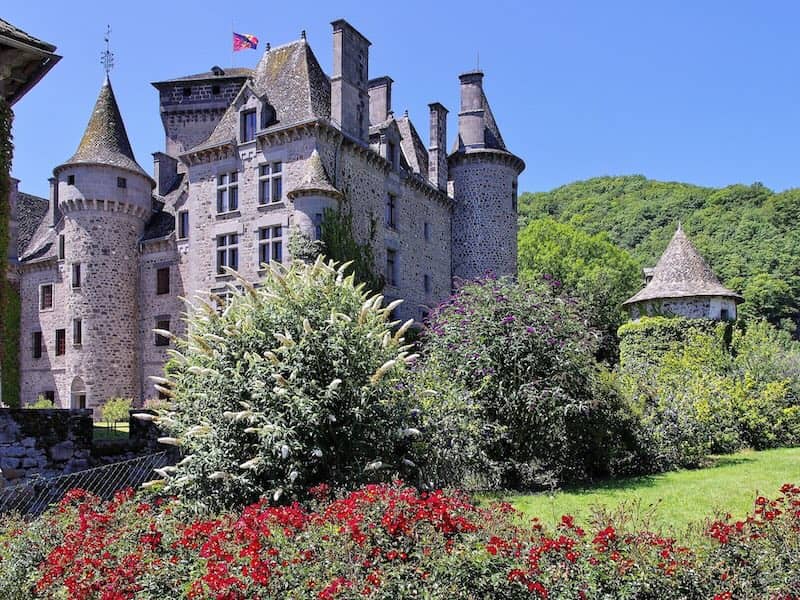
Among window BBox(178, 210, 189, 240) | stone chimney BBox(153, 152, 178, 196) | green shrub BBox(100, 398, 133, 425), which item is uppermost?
stone chimney BBox(153, 152, 178, 196)

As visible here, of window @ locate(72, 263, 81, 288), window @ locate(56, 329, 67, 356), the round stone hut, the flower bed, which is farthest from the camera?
window @ locate(56, 329, 67, 356)

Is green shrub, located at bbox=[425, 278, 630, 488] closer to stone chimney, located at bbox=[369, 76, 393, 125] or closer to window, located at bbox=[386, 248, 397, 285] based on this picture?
window, located at bbox=[386, 248, 397, 285]

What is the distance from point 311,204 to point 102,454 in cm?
1224

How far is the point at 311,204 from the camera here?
25.0 metres

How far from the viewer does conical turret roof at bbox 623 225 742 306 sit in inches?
1110

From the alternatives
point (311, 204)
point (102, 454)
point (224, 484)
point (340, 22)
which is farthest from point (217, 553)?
point (340, 22)

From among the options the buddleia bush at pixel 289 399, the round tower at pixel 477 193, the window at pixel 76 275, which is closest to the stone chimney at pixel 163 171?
the window at pixel 76 275

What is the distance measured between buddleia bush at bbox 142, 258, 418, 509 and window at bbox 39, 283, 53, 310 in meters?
27.0

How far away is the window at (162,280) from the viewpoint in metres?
31.8

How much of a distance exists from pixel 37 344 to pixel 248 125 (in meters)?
16.6

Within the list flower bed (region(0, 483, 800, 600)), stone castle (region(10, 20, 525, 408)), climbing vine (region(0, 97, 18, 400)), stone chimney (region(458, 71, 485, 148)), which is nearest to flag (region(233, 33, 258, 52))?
stone castle (region(10, 20, 525, 408))

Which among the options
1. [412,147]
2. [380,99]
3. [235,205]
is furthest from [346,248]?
[412,147]

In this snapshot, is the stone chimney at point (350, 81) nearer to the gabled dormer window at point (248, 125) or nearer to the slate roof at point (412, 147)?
the gabled dormer window at point (248, 125)

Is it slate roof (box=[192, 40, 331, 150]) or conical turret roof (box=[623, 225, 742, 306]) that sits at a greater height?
slate roof (box=[192, 40, 331, 150])
